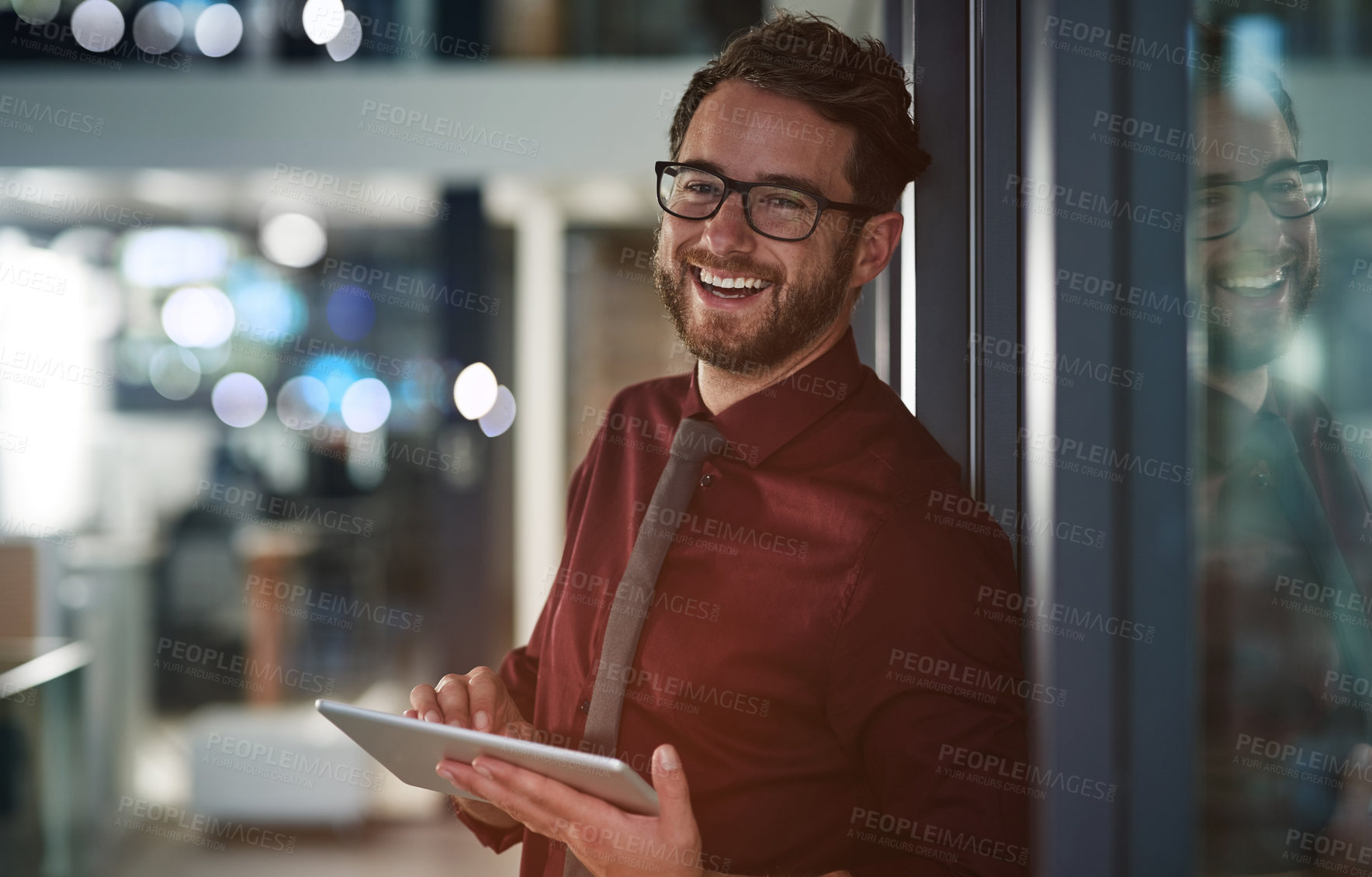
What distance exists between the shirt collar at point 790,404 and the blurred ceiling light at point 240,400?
4.77 metres

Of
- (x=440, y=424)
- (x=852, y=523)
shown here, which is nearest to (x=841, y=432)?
(x=852, y=523)

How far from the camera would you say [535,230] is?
4.62 meters

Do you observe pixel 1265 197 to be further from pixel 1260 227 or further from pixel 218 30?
pixel 218 30

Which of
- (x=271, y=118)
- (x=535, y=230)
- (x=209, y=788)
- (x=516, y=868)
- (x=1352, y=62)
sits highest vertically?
(x=271, y=118)

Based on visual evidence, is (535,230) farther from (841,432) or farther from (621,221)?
(841,432)

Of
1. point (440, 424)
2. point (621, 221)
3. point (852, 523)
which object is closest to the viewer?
point (852, 523)

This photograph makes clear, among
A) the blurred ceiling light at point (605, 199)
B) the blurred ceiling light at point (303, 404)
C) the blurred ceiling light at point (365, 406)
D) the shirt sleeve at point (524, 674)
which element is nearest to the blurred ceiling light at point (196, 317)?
the blurred ceiling light at point (303, 404)

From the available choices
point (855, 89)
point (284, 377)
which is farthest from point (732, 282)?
point (284, 377)

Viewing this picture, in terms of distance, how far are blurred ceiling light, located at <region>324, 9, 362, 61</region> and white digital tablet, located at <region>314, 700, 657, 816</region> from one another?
3947 millimetres

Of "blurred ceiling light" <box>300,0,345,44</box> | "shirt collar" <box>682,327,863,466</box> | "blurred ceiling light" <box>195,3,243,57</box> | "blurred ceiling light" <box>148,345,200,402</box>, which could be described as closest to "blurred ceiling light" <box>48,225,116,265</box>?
"blurred ceiling light" <box>148,345,200,402</box>

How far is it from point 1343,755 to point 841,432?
22.9 inches

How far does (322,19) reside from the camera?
442 cm

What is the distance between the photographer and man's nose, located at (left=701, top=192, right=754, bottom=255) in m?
1.15

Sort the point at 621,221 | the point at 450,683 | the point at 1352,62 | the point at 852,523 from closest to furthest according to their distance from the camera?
the point at 1352,62
the point at 852,523
the point at 450,683
the point at 621,221
